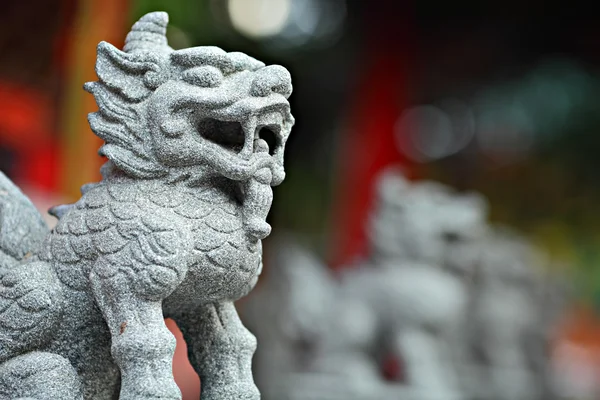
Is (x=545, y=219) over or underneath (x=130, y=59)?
over

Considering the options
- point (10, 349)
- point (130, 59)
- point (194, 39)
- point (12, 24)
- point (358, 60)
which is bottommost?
point (10, 349)

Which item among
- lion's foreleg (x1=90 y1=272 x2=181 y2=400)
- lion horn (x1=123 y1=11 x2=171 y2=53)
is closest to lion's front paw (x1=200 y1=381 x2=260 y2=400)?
lion's foreleg (x1=90 y1=272 x2=181 y2=400)

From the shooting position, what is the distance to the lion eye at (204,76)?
5.05 feet

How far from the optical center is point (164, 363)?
58.2 inches

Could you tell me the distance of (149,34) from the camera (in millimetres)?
1706

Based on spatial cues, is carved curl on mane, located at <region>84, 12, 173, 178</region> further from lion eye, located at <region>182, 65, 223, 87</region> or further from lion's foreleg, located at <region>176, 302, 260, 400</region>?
lion's foreleg, located at <region>176, 302, 260, 400</region>

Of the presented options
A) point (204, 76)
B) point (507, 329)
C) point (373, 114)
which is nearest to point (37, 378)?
point (204, 76)

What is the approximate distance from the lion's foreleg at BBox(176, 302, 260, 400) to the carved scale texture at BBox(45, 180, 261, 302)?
0.42 feet

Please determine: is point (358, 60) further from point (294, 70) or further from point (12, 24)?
point (12, 24)

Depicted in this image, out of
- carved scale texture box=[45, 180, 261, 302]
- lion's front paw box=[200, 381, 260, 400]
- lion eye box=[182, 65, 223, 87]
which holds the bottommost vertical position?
lion's front paw box=[200, 381, 260, 400]

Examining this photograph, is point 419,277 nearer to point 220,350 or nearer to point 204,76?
point 220,350

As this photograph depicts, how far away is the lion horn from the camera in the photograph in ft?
5.55

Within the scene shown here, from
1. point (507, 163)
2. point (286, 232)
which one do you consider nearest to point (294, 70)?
point (286, 232)

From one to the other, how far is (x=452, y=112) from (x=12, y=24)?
7.21 metres
